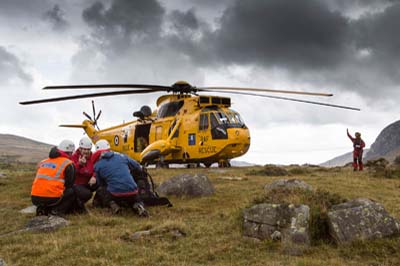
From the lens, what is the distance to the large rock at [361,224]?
643cm

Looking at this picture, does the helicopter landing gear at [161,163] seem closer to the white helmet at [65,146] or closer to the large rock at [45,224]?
the white helmet at [65,146]

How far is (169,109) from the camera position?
79.2ft

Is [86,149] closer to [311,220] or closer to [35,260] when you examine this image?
[35,260]

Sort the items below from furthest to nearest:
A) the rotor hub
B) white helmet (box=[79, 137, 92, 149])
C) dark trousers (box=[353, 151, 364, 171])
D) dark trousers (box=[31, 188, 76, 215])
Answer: the rotor hub < dark trousers (box=[353, 151, 364, 171]) < white helmet (box=[79, 137, 92, 149]) < dark trousers (box=[31, 188, 76, 215])

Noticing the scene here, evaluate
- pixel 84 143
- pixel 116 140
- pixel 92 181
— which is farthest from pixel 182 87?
pixel 84 143

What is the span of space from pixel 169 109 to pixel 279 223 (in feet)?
58.5

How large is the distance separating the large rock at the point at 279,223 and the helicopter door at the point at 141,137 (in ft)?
60.6

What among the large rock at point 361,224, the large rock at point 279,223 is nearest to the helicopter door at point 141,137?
the large rock at point 279,223

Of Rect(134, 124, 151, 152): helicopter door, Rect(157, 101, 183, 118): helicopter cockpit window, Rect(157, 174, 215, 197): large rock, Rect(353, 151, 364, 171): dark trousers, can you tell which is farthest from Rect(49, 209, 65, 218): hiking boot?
Rect(353, 151, 364, 171): dark trousers

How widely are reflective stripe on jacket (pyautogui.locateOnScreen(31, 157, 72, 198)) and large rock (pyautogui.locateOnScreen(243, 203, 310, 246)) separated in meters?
4.40

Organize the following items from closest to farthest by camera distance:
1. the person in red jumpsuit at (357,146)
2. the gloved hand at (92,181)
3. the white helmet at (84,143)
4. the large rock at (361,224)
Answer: the large rock at (361,224)
the white helmet at (84,143)
the gloved hand at (92,181)
the person in red jumpsuit at (357,146)

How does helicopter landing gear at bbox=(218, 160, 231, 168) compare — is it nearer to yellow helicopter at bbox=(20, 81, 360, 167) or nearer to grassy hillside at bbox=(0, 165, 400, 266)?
yellow helicopter at bbox=(20, 81, 360, 167)

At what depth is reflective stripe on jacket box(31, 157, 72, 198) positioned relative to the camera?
8.88 meters

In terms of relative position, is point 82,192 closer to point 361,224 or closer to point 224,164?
point 361,224
